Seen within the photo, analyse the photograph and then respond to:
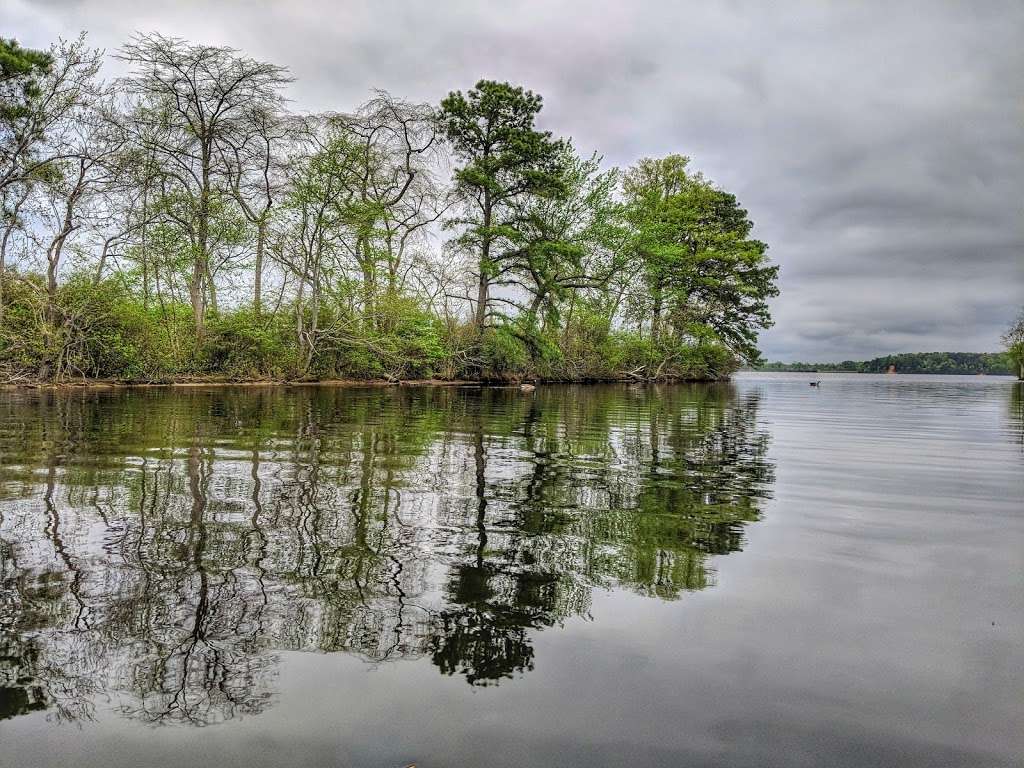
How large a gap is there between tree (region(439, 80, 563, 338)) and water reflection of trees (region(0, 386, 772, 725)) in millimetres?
23461

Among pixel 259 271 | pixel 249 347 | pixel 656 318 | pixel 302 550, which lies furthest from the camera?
pixel 656 318

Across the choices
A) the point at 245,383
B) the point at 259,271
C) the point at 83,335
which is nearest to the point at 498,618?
the point at 83,335

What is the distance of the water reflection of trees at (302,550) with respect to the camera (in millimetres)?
2549

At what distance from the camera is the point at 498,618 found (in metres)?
3.03

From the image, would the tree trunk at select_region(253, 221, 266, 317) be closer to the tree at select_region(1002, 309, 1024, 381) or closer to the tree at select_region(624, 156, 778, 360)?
the tree at select_region(624, 156, 778, 360)

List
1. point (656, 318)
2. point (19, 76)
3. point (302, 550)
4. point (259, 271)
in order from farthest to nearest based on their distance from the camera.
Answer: point (656, 318)
point (259, 271)
point (19, 76)
point (302, 550)

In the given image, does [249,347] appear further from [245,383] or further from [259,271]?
[259,271]

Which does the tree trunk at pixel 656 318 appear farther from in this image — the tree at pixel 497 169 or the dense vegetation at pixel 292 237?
the tree at pixel 497 169

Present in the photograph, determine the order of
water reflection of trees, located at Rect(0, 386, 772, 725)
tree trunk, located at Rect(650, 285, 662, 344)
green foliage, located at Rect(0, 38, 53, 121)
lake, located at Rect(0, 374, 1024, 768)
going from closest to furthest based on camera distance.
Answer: lake, located at Rect(0, 374, 1024, 768)
water reflection of trees, located at Rect(0, 386, 772, 725)
green foliage, located at Rect(0, 38, 53, 121)
tree trunk, located at Rect(650, 285, 662, 344)

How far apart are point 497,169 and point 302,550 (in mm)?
29299

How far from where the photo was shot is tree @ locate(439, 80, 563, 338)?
1203 inches

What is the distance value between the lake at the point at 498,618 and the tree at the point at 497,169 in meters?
25.5

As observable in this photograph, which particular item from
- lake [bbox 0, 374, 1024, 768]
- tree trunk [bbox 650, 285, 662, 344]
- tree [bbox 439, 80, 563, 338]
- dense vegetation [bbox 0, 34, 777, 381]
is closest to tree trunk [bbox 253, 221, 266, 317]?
dense vegetation [bbox 0, 34, 777, 381]

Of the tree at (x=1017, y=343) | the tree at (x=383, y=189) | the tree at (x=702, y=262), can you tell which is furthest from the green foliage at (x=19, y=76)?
the tree at (x=1017, y=343)
